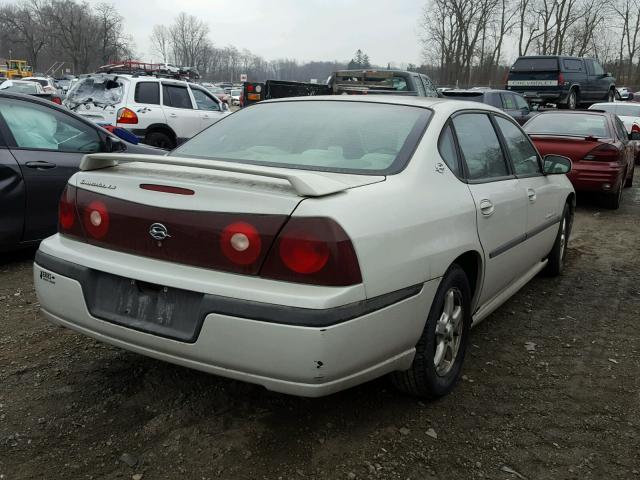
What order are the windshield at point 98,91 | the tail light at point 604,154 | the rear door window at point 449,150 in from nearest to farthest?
the rear door window at point 449,150 → the tail light at point 604,154 → the windshield at point 98,91

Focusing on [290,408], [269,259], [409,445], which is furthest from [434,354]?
[269,259]

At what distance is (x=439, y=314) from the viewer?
2.76 m

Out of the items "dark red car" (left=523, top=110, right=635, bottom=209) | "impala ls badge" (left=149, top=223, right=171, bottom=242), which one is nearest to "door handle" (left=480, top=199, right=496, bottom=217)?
"impala ls badge" (left=149, top=223, right=171, bottom=242)

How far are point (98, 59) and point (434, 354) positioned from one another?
82472 millimetres

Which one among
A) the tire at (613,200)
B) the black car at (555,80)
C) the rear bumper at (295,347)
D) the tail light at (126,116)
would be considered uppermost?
the black car at (555,80)

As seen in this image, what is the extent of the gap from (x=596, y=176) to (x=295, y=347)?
7242mm

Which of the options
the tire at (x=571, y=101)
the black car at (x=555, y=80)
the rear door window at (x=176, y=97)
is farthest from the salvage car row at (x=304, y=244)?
the tire at (x=571, y=101)

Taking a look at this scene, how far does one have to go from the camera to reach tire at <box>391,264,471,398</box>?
106 inches

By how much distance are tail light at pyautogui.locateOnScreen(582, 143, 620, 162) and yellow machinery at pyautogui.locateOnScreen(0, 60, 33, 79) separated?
6303 centimetres

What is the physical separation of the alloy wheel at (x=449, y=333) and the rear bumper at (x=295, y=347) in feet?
1.12

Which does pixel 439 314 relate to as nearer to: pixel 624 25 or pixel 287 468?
pixel 287 468

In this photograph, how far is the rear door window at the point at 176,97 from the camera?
36.4 feet

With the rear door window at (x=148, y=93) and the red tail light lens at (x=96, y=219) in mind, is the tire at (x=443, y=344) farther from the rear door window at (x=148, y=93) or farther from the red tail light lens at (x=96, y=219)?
the rear door window at (x=148, y=93)

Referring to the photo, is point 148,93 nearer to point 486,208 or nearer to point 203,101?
point 203,101
